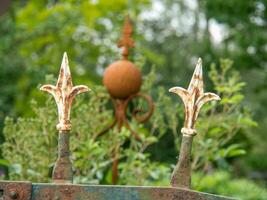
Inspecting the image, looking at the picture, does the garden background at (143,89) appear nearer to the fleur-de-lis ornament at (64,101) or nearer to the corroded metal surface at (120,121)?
the corroded metal surface at (120,121)

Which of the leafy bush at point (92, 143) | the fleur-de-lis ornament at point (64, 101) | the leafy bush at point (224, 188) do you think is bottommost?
the leafy bush at point (224, 188)

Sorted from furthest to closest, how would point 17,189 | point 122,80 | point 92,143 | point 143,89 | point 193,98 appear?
point 143,89
point 122,80
point 92,143
point 193,98
point 17,189

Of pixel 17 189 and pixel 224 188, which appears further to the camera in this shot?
pixel 224 188

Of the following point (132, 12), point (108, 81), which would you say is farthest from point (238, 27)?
point (108, 81)

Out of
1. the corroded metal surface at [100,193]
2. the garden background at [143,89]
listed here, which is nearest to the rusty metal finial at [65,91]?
the corroded metal surface at [100,193]

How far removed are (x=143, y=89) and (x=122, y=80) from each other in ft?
2.12

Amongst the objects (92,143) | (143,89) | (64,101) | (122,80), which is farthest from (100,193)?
(143,89)

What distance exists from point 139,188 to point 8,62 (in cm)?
968

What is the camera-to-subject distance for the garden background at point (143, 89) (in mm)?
4258

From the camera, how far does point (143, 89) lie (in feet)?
17.3

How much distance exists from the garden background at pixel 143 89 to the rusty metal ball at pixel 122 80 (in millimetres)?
145

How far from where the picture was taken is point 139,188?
2154 mm

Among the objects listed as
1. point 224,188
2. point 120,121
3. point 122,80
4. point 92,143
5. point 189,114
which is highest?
point 122,80

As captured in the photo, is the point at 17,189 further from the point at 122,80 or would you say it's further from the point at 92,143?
the point at 122,80
